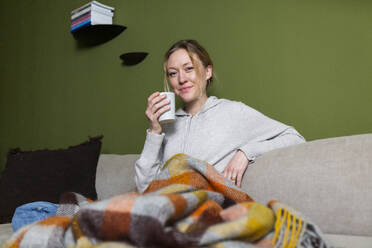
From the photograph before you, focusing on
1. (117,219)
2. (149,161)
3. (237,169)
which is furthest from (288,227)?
(149,161)

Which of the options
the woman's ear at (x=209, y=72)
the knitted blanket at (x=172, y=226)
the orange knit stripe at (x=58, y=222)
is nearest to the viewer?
the knitted blanket at (x=172, y=226)

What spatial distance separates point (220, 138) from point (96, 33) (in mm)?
1352

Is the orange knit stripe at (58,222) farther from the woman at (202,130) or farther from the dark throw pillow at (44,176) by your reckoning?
the dark throw pillow at (44,176)

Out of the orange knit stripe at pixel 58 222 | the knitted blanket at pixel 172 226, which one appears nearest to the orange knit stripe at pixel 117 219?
the knitted blanket at pixel 172 226

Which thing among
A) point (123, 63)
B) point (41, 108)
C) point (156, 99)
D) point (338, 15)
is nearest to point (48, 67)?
point (41, 108)

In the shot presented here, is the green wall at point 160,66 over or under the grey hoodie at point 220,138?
over

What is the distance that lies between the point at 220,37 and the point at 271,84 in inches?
14.6

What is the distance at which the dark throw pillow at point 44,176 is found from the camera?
1.40m

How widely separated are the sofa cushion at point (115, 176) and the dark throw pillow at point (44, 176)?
97 millimetres

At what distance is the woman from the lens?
1.19 metres

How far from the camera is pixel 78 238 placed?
650mm

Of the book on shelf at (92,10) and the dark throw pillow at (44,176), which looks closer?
the dark throw pillow at (44,176)

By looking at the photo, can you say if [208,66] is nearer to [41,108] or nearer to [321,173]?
[321,173]

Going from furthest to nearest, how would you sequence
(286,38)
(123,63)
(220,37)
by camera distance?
(123,63)
(220,37)
(286,38)
